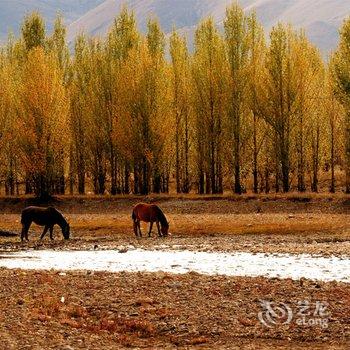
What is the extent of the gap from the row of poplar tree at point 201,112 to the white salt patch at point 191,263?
25220 millimetres

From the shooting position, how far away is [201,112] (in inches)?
1980

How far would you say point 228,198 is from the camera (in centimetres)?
4538

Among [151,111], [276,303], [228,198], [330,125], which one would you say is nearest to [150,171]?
[151,111]

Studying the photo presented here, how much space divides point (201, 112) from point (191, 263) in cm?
3033

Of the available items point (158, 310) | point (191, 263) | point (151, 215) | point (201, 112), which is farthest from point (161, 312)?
point (201, 112)

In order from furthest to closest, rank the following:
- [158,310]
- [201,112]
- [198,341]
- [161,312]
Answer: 1. [201,112]
2. [158,310]
3. [161,312]
4. [198,341]

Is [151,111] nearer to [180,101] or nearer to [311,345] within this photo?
[180,101]

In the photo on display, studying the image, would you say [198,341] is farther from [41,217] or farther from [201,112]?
[201,112]

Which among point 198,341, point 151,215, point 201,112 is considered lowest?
point 198,341

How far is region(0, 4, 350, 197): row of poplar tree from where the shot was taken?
4856 centimetres

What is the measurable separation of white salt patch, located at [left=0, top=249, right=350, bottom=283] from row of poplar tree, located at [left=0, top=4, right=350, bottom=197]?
25.2 meters

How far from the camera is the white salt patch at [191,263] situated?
18575 millimetres

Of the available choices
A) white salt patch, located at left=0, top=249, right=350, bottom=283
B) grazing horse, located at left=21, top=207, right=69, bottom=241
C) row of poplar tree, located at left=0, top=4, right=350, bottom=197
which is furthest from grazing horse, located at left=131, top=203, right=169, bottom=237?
row of poplar tree, located at left=0, top=4, right=350, bottom=197

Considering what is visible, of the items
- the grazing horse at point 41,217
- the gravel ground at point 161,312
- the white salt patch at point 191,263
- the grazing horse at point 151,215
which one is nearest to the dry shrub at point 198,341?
the gravel ground at point 161,312
